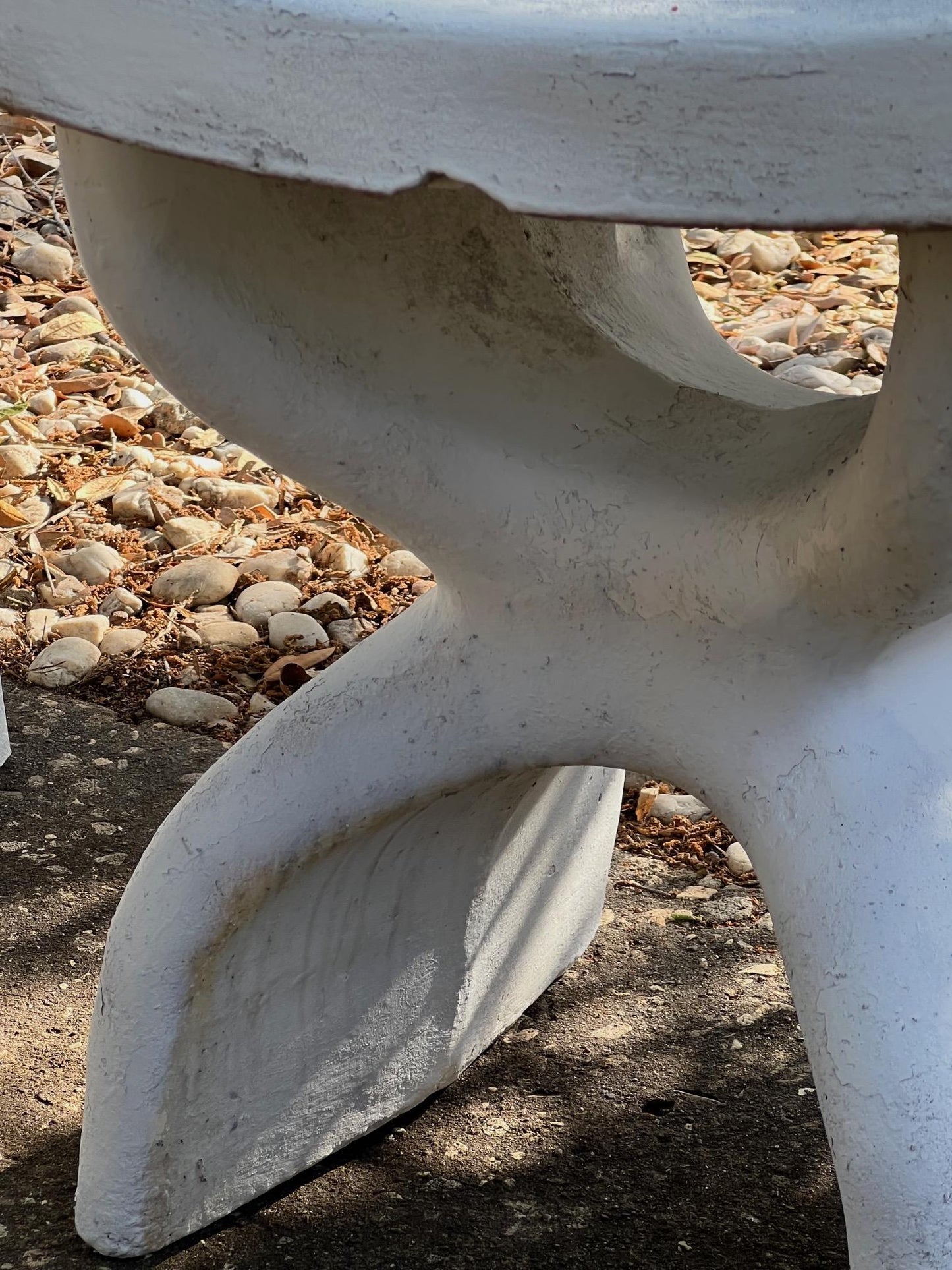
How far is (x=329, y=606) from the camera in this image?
2479 mm

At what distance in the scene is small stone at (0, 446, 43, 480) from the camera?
285 cm

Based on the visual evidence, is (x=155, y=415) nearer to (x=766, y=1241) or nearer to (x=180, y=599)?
(x=180, y=599)

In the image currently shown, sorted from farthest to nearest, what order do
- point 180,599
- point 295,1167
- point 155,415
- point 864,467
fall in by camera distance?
1. point 155,415
2. point 180,599
3. point 295,1167
4. point 864,467

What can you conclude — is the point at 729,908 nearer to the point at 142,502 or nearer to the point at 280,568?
the point at 280,568

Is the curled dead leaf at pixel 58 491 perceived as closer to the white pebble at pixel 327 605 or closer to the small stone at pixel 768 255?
the white pebble at pixel 327 605

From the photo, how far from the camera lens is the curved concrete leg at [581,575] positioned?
3.26 feet

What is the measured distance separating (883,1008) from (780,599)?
0.86 feet

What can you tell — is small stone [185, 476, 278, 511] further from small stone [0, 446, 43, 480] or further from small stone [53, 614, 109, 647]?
small stone [53, 614, 109, 647]

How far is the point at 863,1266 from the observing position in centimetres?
102

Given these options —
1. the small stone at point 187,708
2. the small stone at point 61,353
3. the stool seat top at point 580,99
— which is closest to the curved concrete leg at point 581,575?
the stool seat top at point 580,99

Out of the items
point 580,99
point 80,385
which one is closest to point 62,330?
point 80,385

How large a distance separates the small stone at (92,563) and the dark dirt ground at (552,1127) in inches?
27.7

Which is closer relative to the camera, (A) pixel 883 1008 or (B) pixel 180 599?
(A) pixel 883 1008

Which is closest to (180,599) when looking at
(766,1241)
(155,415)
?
(155,415)
